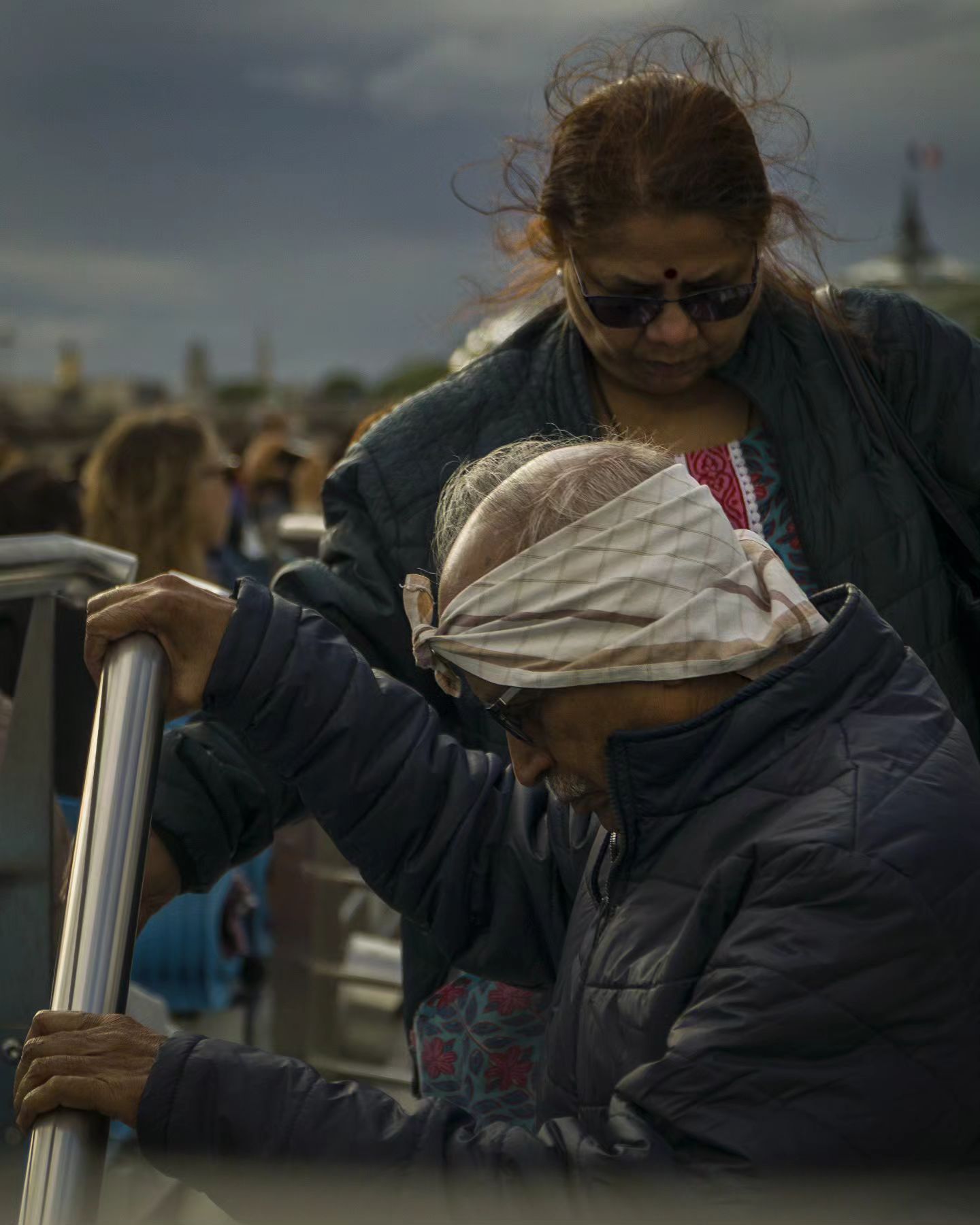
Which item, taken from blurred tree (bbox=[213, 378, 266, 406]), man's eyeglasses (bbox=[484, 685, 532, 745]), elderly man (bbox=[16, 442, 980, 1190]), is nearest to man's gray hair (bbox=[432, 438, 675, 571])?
elderly man (bbox=[16, 442, 980, 1190])

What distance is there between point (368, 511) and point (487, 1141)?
123 centimetres

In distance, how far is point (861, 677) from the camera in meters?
1.76

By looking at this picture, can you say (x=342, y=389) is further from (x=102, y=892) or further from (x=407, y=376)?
(x=102, y=892)

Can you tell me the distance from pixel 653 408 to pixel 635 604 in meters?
1.04

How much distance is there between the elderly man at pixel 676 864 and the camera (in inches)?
61.9

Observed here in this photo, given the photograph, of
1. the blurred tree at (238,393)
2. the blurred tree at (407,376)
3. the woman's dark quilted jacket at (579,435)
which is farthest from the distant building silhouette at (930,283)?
the blurred tree at (238,393)

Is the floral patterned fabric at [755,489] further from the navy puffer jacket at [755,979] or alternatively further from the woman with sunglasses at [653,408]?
the navy puffer jacket at [755,979]

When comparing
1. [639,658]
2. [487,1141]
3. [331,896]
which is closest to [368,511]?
[639,658]

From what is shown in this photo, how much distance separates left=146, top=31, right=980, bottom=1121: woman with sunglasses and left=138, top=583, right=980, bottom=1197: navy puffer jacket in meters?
0.58

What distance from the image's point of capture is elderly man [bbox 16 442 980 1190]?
1.57 meters

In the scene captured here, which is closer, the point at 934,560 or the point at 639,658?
the point at 639,658

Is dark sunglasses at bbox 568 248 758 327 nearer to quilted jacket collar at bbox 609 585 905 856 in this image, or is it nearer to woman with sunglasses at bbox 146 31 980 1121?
woman with sunglasses at bbox 146 31 980 1121

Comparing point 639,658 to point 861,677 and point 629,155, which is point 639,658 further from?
point 629,155

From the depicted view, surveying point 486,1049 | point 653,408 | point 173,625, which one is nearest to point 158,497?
point 653,408
